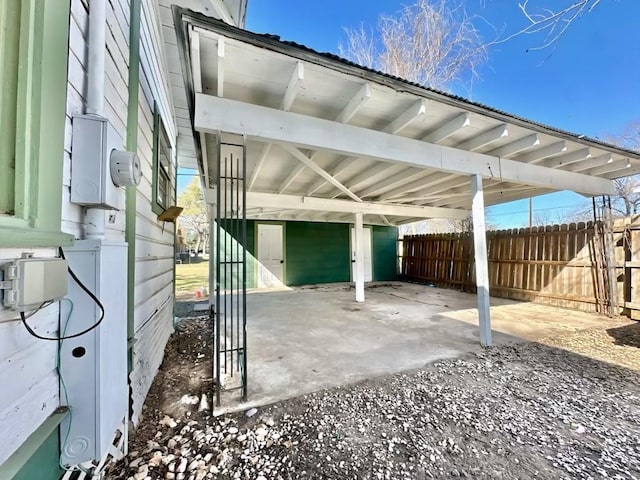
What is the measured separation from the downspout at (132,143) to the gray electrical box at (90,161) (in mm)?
713

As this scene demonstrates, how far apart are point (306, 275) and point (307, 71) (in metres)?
7.74

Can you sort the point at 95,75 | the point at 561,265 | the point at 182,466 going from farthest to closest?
1. the point at 561,265
2. the point at 182,466
3. the point at 95,75

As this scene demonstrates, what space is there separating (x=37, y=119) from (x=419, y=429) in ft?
8.18

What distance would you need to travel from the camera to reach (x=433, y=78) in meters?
7.73

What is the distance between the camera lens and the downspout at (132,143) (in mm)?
1897

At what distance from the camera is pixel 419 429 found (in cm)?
189

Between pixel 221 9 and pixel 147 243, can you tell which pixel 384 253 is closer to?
pixel 221 9

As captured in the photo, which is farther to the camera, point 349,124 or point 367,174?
point 367,174

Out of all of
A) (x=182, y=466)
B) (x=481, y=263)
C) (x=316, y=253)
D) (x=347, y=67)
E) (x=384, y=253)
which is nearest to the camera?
(x=182, y=466)

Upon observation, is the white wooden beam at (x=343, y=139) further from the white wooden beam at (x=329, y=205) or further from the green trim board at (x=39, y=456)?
the white wooden beam at (x=329, y=205)

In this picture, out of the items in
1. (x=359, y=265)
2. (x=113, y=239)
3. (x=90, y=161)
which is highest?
(x=90, y=161)

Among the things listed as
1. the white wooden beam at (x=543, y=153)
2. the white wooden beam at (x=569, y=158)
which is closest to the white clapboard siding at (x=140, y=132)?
the white wooden beam at (x=543, y=153)

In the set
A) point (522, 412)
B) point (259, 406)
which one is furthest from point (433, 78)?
point (259, 406)

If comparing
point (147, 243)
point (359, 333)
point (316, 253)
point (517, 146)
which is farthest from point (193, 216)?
point (517, 146)
